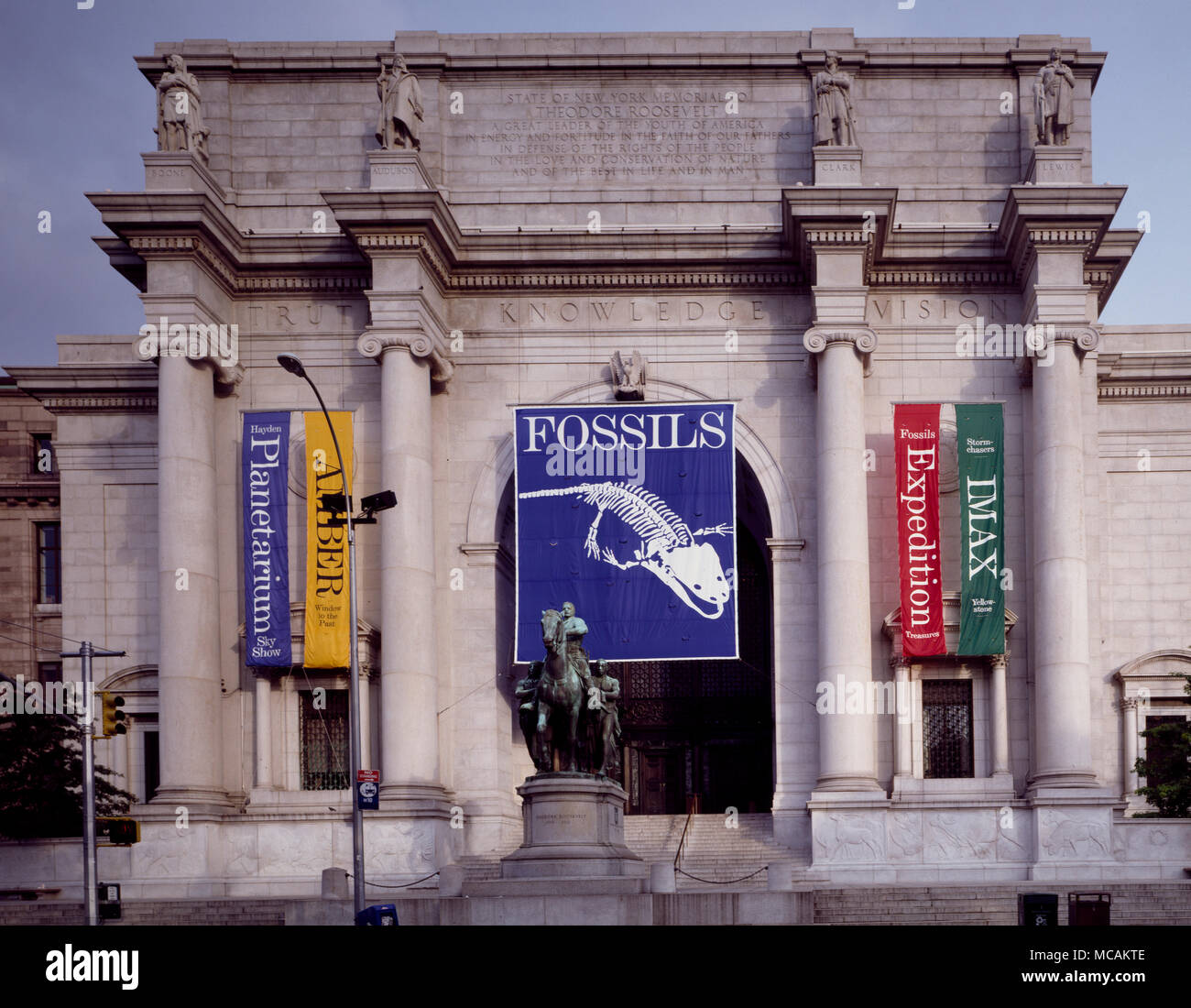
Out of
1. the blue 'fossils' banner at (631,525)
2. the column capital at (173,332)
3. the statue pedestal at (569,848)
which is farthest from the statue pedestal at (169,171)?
the statue pedestal at (569,848)

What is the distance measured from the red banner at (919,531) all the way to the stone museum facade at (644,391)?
0.98m

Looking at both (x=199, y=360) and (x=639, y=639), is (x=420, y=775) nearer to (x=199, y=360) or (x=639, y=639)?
(x=639, y=639)

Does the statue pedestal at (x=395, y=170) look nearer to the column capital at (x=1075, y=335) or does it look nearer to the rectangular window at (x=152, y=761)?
the rectangular window at (x=152, y=761)

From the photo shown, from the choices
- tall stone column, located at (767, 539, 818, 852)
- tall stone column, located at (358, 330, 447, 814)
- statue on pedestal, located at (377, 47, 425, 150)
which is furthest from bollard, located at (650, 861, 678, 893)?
statue on pedestal, located at (377, 47, 425, 150)

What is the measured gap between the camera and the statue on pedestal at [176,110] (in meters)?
39.7

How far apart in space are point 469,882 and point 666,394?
45.4 feet

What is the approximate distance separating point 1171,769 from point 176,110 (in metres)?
27.5

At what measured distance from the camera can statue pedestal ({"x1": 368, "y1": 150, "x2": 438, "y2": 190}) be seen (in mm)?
38969

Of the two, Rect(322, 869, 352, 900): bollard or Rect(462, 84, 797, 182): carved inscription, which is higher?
Rect(462, 84, 797, 182): carved inscription

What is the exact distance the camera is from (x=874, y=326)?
4134 centimetres

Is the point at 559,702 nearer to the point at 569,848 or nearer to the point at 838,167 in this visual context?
the point at 569,848

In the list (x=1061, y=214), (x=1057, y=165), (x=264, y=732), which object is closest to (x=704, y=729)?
(x=264, y=732)

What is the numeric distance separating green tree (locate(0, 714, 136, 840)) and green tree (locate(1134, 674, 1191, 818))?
74.9 feet

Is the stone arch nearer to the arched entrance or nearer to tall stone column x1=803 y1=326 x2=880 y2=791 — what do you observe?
tall stone column x1=803 y1=326 x2=880 y2=791
